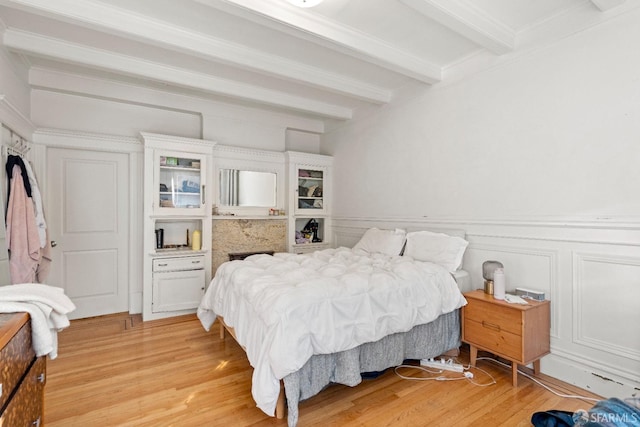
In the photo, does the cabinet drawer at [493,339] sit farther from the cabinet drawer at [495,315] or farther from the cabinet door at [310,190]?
the cabinet door at [310,190]

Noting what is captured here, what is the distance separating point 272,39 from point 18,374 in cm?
279

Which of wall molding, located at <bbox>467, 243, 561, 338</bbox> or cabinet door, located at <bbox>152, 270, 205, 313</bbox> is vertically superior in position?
wall molding, located at <bbox>467, 243, 561, 338</bbox>

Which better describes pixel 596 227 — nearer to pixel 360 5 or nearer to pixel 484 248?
pixel 484 248

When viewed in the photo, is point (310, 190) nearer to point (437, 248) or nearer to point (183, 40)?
point (437, 248)

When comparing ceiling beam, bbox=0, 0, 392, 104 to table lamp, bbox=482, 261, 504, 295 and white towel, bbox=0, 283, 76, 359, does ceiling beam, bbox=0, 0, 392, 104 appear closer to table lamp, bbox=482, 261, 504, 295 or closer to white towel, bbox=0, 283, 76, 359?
white towel, bbox=0, 283, 76, 359

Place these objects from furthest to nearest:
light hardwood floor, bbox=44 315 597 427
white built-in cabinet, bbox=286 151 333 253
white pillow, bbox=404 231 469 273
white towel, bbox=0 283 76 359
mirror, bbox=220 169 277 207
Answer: white built-in cabinet, bbox=286 151 333 253 → mirror, bbox=220 169 277 207 → white pillow, bbox=404 231 469 273 → light hardwood floor, bbox=44 315 597 427 → white towel, bbox=0 283 76 359

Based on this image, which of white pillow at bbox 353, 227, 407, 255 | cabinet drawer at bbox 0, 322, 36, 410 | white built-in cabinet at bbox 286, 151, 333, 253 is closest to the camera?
cabinet drawer at bbox 0, 322, 36, 410

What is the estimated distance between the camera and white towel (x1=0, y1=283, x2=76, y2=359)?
1.23m

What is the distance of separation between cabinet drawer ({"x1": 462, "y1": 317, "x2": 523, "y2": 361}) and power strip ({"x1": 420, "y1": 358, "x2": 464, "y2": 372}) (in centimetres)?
23

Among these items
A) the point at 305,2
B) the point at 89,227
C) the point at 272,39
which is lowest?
the point at 89,227

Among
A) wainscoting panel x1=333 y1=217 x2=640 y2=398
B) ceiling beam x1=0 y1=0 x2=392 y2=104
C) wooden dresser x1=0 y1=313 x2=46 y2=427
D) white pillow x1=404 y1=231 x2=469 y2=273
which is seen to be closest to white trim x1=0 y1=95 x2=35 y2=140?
ceiling beam x1=0 y1=0 x2=392 y2=104

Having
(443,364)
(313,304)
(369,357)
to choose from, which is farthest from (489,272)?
(313,304)

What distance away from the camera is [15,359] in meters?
1.12

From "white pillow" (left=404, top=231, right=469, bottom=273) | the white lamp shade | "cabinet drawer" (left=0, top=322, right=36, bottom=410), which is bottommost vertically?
"cabinet drawer" (left=0, top=322, right=36, bottom=410)
